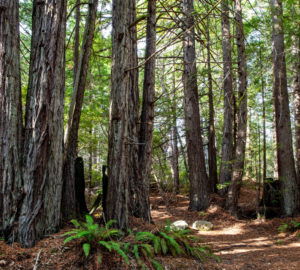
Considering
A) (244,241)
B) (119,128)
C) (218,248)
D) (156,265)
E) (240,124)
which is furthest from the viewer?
(240,124)

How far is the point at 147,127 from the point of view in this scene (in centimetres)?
598

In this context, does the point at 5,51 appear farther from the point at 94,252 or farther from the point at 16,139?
the point at 94,252

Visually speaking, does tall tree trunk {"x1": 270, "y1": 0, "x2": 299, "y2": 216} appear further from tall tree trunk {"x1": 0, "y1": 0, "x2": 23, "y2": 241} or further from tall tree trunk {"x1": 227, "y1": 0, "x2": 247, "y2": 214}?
tall tree trunk {"x1": 0, "y1": 0, "x2": 23, "y2": 241}

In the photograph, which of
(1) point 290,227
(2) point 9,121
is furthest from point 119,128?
(1) point 290,227

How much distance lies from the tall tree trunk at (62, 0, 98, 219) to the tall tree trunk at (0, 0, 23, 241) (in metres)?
1.27

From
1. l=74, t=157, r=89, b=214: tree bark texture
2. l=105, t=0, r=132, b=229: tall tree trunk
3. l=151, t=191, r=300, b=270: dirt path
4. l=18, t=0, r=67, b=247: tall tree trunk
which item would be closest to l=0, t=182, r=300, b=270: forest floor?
l=151, t=191, r=300, b=270: dirt path

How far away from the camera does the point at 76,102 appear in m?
5.68

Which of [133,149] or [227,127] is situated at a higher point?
[227,127]

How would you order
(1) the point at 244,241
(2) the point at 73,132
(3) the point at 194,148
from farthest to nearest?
(3) the point at 194,148 → (1) the point at 244,241 → (2) the point at 73,132

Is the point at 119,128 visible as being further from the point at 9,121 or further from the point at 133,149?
the point at 9,121

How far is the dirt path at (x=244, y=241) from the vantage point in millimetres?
4766

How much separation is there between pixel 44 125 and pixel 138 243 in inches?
96.5

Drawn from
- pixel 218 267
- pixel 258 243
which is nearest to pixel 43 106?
pixel 218 267

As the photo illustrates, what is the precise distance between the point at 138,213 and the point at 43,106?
9.53 ft
